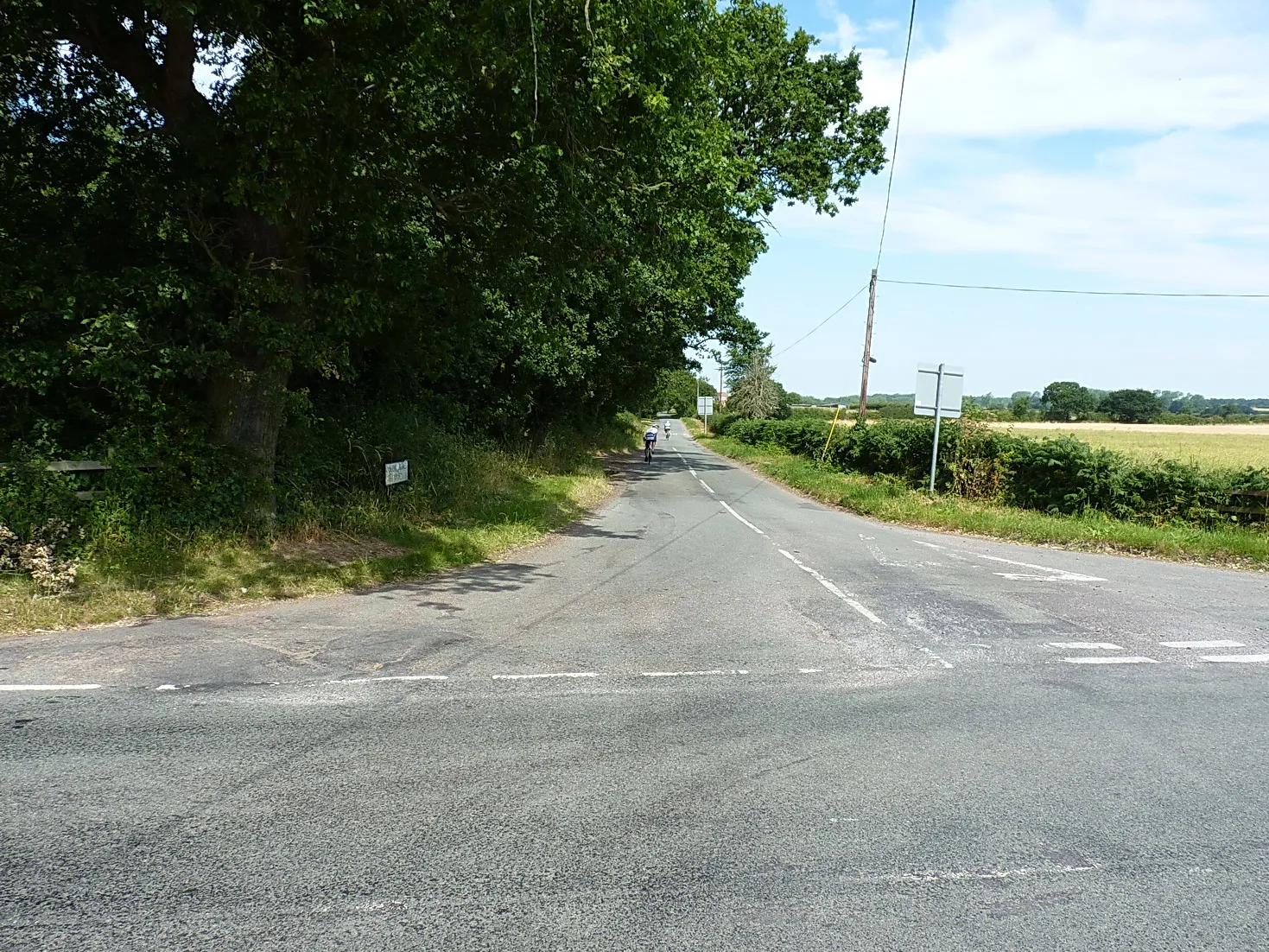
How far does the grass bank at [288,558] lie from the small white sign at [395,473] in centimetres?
42

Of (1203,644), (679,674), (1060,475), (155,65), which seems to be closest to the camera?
(679,674)

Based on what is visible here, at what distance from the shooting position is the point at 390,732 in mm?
4801

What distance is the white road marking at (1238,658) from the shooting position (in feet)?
22.8

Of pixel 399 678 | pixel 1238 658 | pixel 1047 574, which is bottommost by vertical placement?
pixel 399 678

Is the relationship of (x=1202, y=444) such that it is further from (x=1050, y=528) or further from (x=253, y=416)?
(x=253, y=416)

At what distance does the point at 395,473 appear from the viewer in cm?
1268

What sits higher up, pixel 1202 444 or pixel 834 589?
pixel 1202 444

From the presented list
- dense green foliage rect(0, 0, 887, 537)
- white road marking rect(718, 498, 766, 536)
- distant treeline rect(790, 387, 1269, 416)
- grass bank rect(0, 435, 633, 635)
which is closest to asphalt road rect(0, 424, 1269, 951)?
grass bank rect(0, 435, 633, 635)

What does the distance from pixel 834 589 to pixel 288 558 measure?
251 inches

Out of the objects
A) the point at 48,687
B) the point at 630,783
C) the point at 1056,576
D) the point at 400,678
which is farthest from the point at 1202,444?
the point at 48,687

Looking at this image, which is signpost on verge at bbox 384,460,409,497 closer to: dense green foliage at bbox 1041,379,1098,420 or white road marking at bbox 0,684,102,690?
white road marking at bbox 0,684,102,690

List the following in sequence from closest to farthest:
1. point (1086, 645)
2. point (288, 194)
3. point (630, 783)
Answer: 1. point (630, 783)
2. point (1086, 645)
3. point (288, 194)

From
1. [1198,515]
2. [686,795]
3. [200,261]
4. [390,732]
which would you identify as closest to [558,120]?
[200,261]

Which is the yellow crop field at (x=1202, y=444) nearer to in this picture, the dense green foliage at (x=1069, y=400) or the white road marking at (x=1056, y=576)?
the white road marking at (x=1056, y=576)
